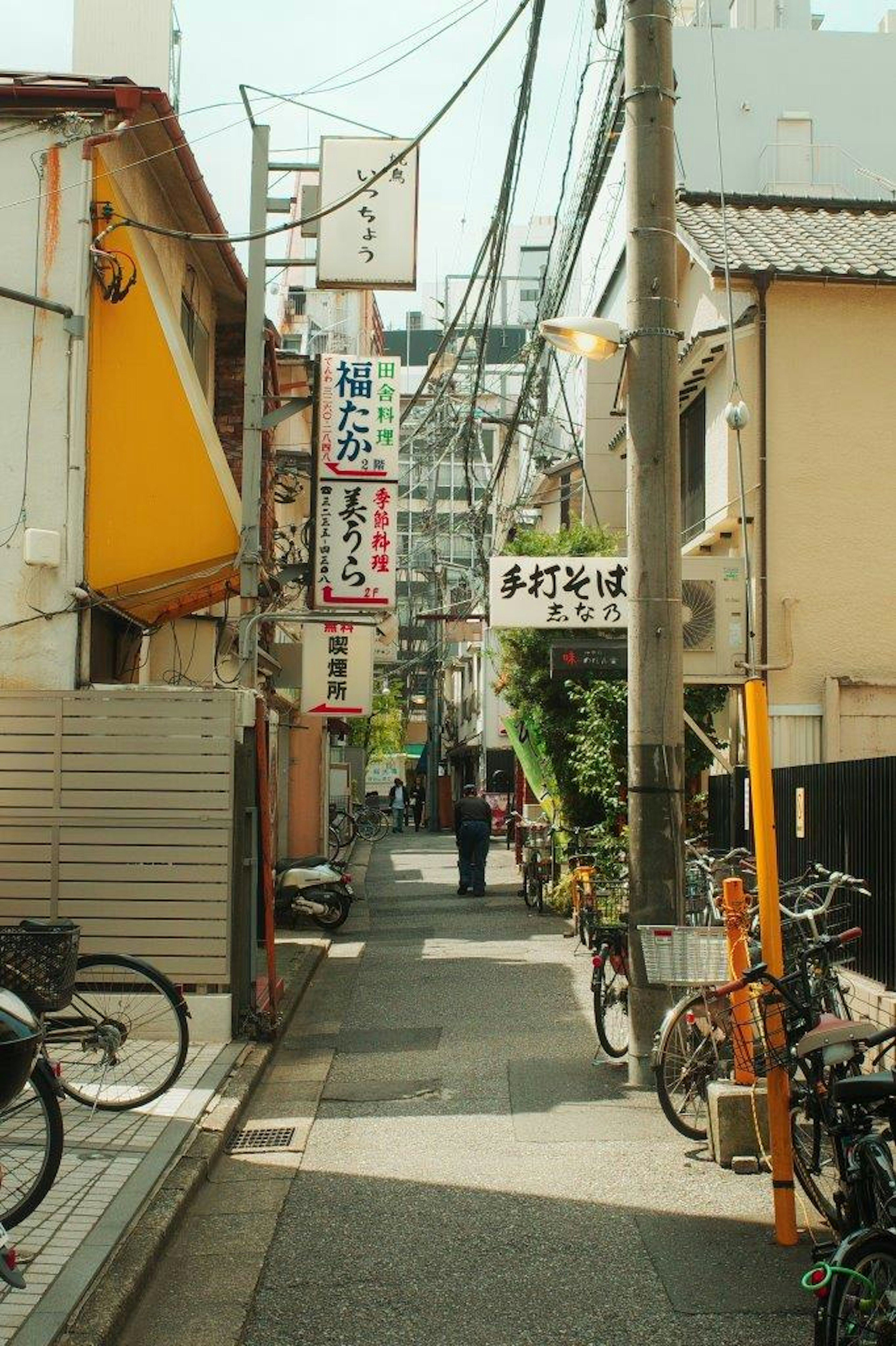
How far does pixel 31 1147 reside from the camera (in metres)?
5.88

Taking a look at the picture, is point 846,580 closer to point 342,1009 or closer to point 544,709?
point 544,709

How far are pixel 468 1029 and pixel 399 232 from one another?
22.1ft

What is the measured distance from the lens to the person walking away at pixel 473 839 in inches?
901

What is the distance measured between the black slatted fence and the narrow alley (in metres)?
1.89

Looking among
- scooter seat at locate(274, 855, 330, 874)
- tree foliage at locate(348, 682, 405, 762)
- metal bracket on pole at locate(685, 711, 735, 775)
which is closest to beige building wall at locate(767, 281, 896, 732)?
metal bracket on pole at locate(685, 711, 735, 775)

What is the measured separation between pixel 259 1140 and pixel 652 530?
14.8 ft

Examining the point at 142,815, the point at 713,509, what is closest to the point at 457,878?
the point at 713,509

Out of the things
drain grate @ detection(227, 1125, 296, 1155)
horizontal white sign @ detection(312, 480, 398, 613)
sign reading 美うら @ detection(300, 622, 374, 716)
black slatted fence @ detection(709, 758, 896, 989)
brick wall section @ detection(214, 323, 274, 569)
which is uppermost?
brick wall section @ detection(214, 323, 274, 569)

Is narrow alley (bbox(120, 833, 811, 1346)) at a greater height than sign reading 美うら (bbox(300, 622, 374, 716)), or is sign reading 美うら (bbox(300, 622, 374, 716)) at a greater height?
sign reading 美うら (bbox(300, 622, 374, 716))

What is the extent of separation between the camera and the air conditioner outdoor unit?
509 inches

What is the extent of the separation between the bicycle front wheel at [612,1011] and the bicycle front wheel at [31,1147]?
4.91 meters

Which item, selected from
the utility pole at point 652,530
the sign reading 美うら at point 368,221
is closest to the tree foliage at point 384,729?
the sign reading 美うら at point 368,221

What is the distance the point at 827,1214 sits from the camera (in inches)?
240

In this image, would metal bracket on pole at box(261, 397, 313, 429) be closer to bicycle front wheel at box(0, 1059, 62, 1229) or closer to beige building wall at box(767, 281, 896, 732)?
beige building wall at box(767, 281, 896, 732)
